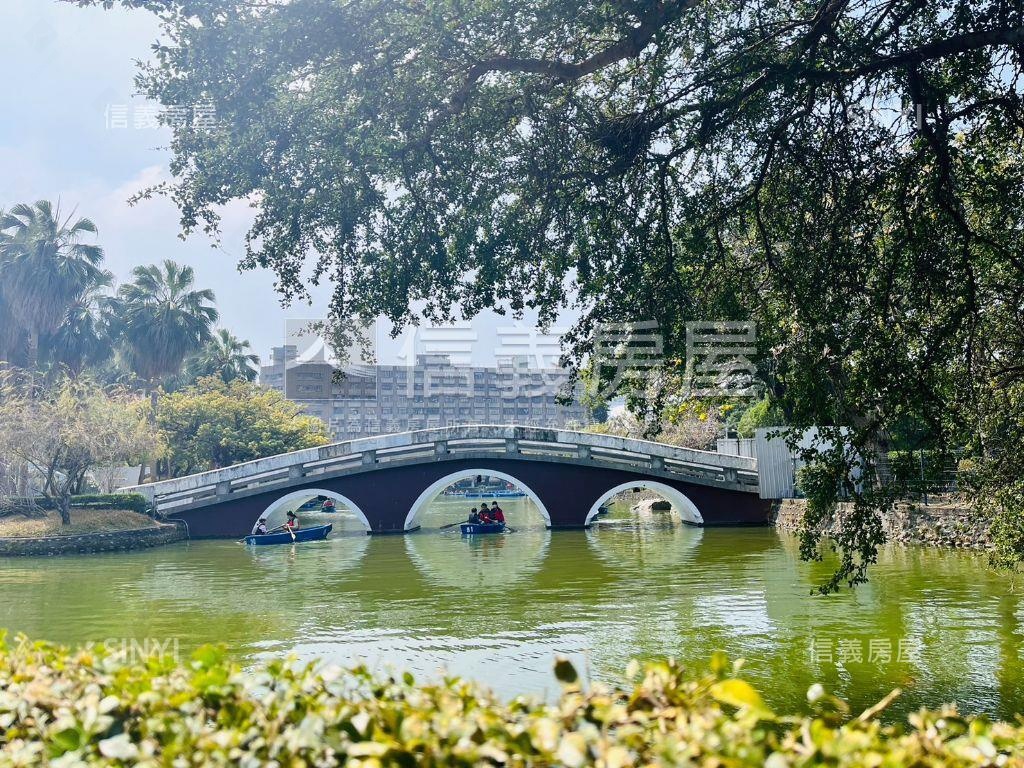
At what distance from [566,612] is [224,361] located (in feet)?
118

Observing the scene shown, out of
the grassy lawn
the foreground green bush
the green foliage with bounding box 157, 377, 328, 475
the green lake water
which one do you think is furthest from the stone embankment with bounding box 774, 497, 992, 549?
the green foliage with bounding box 157, 377, 328, 475

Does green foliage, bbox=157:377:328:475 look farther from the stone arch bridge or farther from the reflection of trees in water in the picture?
the reflection of trees in water

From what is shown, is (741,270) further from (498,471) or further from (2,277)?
(2,277)

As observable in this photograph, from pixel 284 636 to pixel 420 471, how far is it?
16644 millimetres

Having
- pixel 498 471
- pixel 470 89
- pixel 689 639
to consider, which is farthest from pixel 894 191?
pixel 498 471

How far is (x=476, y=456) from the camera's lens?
2867 cm

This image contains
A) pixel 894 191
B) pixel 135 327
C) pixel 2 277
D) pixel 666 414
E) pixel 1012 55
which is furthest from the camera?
pixel 135 327

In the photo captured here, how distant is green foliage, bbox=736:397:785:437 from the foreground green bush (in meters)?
22.6

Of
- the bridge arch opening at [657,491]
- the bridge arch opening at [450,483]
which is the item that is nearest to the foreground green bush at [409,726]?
the bridge arch opening at [450,483]

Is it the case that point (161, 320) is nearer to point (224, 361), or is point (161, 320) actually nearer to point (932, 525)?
point (224, 361)

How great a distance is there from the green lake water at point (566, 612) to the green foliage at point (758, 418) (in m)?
4.11

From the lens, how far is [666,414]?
35.4 feet

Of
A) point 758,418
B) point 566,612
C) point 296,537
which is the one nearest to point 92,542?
point 296,537

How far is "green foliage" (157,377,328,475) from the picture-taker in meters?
36.4
